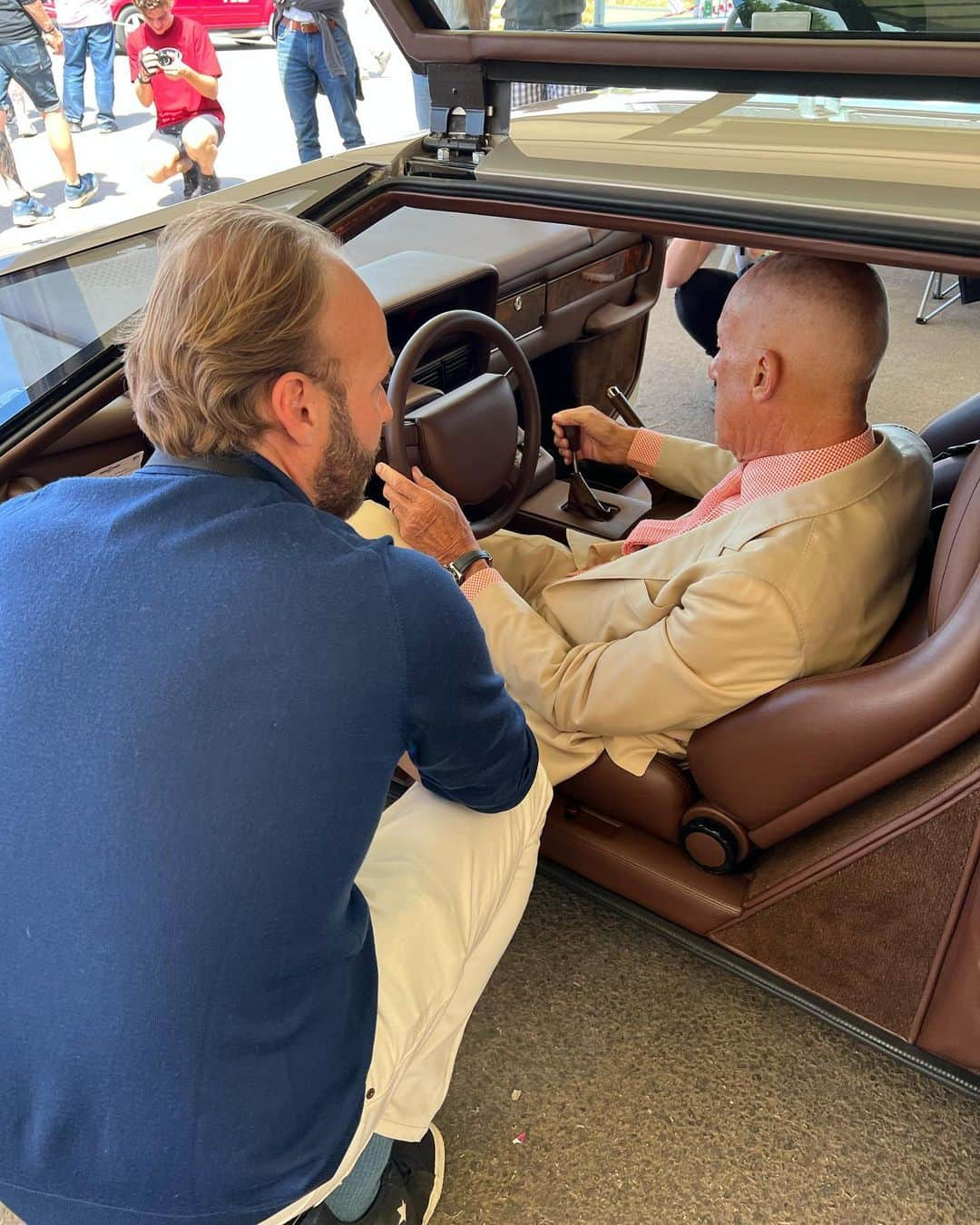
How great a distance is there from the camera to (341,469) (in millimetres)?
1083

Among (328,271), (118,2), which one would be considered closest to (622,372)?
(328,271)

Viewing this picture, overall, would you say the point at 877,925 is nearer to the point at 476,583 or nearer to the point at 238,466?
the point at 476,583

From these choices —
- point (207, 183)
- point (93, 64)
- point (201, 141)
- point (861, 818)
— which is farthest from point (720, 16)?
point (93, 64)

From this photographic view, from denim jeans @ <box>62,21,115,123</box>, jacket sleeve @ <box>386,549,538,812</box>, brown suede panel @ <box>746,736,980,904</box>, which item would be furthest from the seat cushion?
denim jeans @ <box>62,21,115,123</box>

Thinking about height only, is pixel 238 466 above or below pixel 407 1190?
above

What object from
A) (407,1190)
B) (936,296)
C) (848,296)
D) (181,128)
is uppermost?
(848,296)

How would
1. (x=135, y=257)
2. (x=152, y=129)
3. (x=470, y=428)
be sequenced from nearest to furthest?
(x=135, y=257) < (x=470, y=428) < (x=152, y=129)

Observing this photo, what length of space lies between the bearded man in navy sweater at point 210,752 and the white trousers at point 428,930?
6cm

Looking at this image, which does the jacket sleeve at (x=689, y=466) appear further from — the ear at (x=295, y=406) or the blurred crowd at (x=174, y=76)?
the blurred crowd at (x=174, y=76)

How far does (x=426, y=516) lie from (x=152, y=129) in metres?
7.98

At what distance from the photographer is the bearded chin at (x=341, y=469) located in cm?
106

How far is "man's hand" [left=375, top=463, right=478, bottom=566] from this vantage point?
5.13 feet

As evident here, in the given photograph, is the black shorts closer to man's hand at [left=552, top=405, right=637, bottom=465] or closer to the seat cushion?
man's hand at [left=552, top=405, right=637, bottom=465]

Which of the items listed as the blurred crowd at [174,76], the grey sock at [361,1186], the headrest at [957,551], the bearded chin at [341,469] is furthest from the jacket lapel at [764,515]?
the blurred crowd at [174,76]
